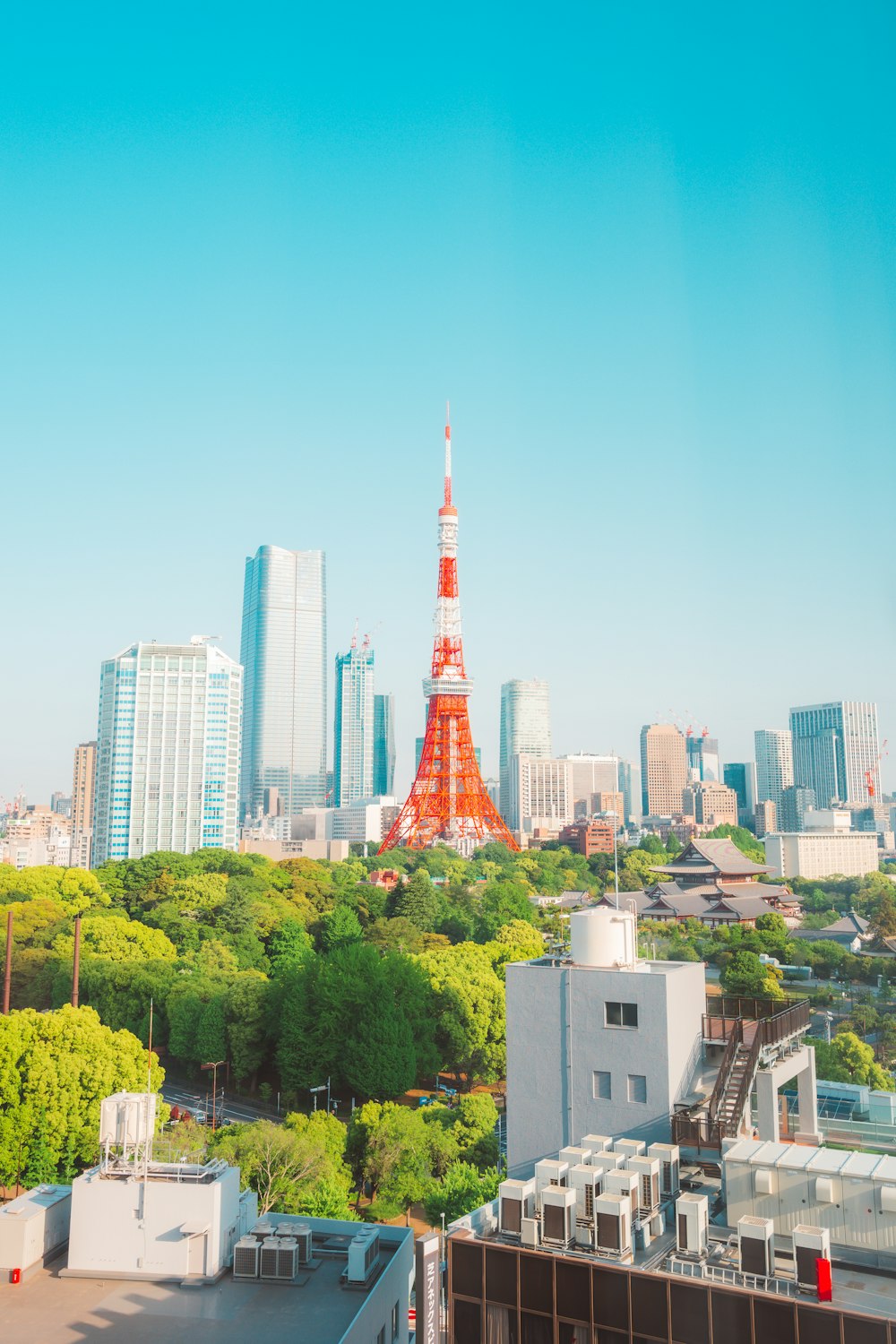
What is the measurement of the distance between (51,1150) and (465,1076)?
8.93 m

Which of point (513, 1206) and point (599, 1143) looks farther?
point (599, 1143)

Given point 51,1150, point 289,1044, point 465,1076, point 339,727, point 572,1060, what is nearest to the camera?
point 572,1060

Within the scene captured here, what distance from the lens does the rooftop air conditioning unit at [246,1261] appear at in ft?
24.5

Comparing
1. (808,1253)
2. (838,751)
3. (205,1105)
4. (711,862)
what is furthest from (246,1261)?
(838,751)

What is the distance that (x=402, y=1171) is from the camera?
13.2m

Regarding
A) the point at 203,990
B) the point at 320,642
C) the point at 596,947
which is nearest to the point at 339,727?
the point at 320,642

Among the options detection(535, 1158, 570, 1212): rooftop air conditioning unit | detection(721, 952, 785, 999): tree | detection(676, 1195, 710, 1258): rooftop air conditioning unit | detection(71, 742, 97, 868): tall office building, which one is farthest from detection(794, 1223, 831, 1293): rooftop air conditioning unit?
detection(71, 742, 97, 868): tall office building

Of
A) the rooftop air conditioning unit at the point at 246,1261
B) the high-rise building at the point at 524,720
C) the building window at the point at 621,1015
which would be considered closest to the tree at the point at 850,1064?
the building window at the point at 621,1015

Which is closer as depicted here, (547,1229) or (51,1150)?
(547,1229)

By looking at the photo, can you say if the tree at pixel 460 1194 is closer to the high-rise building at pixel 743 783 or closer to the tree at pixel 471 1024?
the tree at pixel 471 1024

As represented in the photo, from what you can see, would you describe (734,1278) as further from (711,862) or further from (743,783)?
(743,783)

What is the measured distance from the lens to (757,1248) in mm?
5270

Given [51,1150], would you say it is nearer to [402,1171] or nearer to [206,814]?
[402,1171]

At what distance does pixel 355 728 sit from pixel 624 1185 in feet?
396
